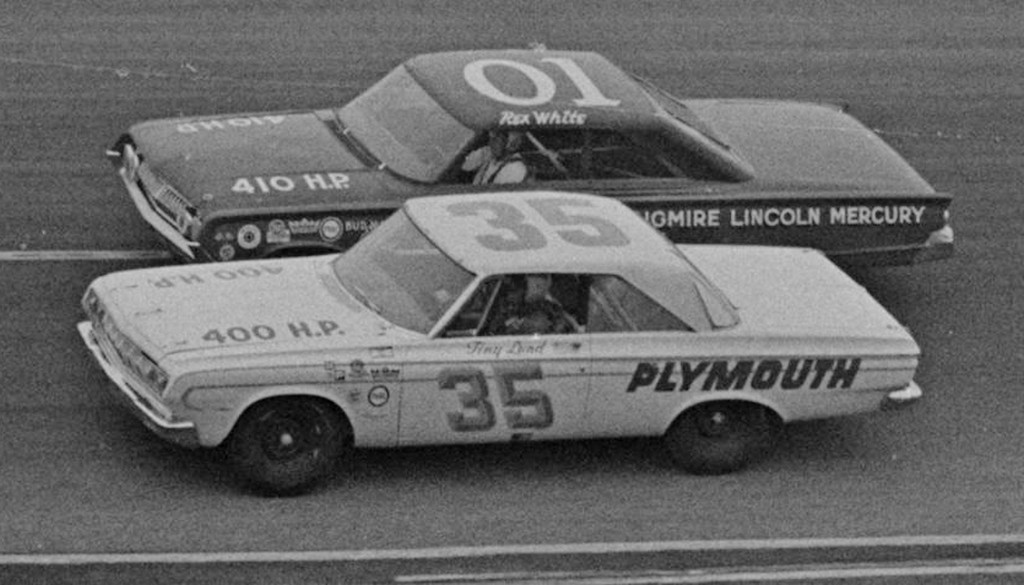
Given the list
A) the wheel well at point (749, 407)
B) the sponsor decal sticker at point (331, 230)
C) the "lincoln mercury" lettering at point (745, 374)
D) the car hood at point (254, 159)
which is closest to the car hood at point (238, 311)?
the sponsor decal sticker at point (331, 230)

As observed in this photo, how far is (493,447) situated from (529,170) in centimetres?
235

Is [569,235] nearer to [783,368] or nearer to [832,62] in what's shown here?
[783,368]

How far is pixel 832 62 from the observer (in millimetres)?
20188

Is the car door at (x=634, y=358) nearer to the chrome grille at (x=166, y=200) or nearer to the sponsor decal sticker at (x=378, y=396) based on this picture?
the sponsor decal sticker at (x=378, y=396)

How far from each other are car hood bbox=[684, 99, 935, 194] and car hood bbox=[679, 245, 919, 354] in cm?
96

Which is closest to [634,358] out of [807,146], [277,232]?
[277,232]

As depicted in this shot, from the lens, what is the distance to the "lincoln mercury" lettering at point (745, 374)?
37.9 feet

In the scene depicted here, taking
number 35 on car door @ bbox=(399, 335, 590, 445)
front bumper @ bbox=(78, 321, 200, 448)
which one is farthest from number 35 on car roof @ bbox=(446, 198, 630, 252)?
front bumper @ bbox=(78, 321, 200, 448)

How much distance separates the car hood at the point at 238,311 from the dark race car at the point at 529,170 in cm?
101

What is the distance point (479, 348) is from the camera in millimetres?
11344

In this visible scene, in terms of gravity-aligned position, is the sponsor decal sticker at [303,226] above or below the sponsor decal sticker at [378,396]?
below

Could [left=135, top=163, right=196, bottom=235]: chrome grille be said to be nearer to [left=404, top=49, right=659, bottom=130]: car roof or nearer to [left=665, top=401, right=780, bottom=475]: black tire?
[left=404, top=49, right=659, bottom=130]: car roof

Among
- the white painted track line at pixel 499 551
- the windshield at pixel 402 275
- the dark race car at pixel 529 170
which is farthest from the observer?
the dark race car at pixel 529 170

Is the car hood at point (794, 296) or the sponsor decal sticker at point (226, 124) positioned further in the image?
the sponsor decal sticker at point (226, 124)
